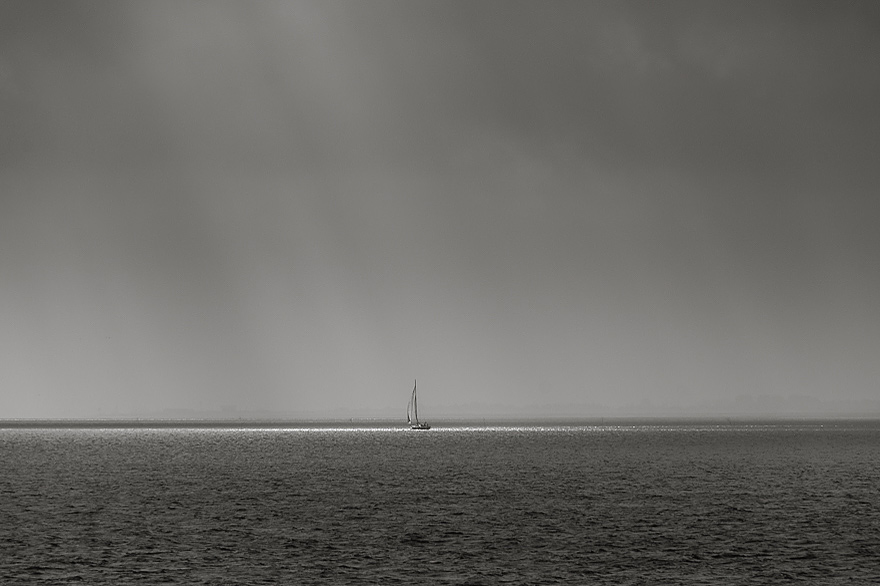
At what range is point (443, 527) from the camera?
75188 mm

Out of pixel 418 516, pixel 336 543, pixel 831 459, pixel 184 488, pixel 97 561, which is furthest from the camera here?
pixel 831 459

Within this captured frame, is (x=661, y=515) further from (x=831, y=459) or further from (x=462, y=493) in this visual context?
(x=831, y=459)

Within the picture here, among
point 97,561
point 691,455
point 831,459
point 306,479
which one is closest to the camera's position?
point 97,561

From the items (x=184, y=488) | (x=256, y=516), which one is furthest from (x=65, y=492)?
(x=256, y=516)

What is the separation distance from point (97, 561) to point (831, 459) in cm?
13716

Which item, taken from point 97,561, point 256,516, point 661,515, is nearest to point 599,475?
point 661,515

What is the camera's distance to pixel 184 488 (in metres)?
111

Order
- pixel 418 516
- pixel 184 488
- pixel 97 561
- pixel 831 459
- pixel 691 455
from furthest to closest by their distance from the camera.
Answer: pixel 691 455 → pixel 831 459 → pixel 184 488 → pixel 418 516 → pixel 97 561

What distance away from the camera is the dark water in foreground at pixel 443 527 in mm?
55875

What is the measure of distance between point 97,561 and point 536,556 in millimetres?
24763

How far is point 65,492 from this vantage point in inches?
4077

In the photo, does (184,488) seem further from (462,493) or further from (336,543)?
(336,543)

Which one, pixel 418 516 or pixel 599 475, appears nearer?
pixel 418 516

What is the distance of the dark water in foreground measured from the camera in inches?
2200
